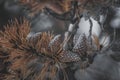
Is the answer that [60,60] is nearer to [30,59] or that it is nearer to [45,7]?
[30,59]

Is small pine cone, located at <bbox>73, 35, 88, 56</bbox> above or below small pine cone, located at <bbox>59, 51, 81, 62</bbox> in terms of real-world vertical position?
above

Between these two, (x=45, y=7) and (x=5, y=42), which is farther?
(x=45, y=7)

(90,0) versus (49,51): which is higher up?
(90,0)

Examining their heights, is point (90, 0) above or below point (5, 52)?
above

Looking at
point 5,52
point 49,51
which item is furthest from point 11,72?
point 49,51

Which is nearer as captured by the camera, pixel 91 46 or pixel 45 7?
pixel 91 46

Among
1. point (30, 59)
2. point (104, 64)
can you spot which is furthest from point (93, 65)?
point (30, 59)

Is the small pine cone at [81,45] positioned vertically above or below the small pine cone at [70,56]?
above

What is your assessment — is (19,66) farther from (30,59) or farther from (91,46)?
(91,46)

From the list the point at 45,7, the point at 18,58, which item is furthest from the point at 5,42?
the point at 45,7
